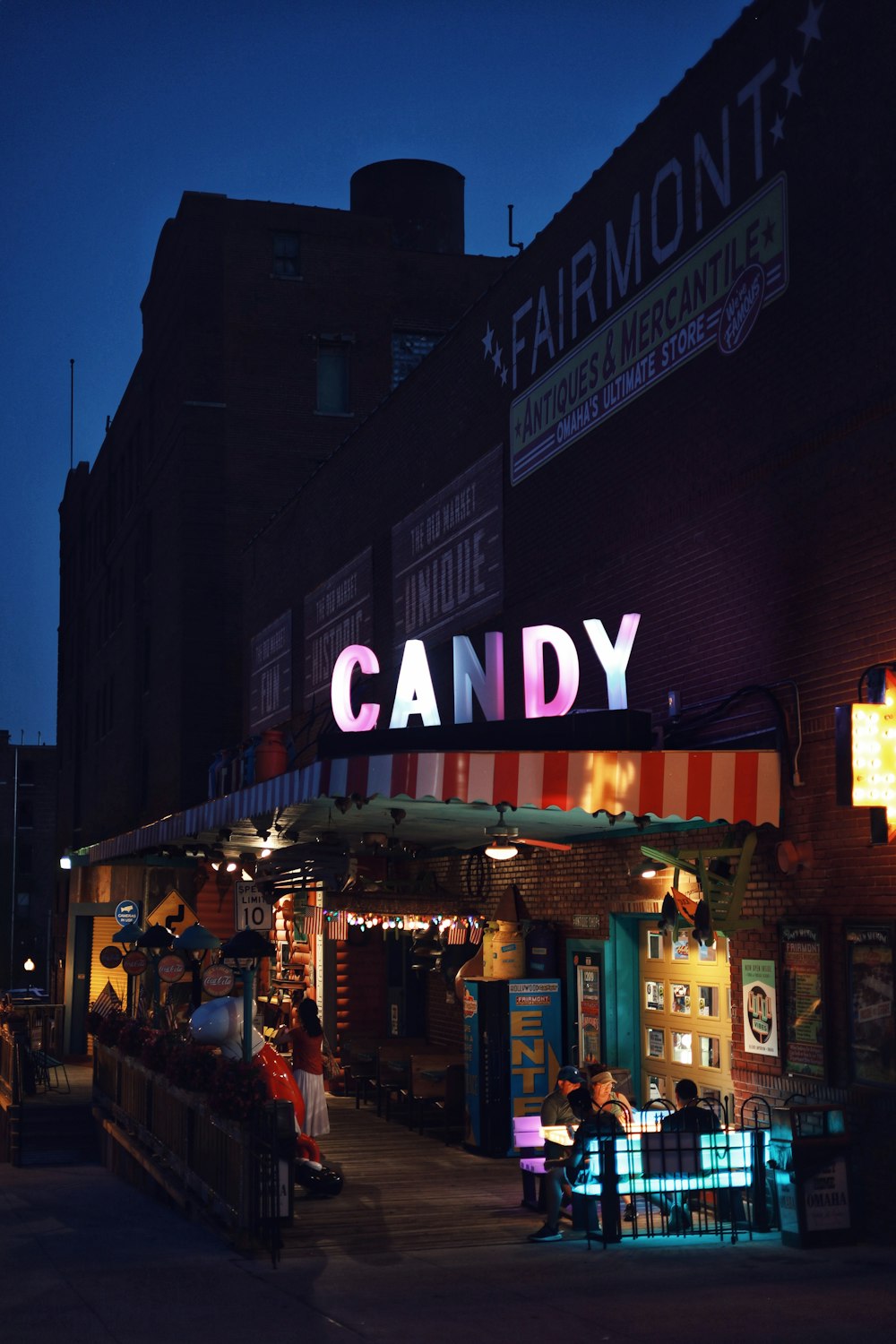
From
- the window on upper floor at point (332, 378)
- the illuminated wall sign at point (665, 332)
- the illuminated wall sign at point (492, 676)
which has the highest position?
the window on upper floor at point (332, 378)

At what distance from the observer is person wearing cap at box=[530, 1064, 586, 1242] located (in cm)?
1320

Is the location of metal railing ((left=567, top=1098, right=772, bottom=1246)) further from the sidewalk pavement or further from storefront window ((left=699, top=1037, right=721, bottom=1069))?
storefront window ((left=699, top=1037, right=721, bottom=1069))

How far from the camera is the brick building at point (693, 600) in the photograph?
13047 mm

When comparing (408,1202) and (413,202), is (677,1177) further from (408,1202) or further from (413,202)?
(413,202)

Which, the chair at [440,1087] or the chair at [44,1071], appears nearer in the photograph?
the chair at [440,1087]

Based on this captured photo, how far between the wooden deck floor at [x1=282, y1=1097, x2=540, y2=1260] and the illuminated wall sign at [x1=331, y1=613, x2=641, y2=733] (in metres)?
4.78

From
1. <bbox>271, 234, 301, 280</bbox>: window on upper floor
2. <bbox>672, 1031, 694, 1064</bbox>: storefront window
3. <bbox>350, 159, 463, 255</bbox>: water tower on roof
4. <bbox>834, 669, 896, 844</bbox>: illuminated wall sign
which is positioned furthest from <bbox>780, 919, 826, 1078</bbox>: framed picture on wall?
<bbox>350, 159, 463, 255</bbox>: water tower on roof

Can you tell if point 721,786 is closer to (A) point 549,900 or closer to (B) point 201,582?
(A) point 549,900

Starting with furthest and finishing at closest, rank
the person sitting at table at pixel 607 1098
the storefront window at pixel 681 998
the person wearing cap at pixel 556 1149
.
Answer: the storefront window at pixel 681 998 → the person sitting at table at pixel 607 1098 → the person wearing cap at pixel 556 1149

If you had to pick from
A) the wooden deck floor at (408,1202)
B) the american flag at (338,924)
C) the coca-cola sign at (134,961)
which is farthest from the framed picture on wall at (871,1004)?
the coca-cola sign at (134,961)

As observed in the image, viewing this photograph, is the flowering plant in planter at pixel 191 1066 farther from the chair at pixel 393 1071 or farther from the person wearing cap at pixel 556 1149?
the chair at pixel 393 1071

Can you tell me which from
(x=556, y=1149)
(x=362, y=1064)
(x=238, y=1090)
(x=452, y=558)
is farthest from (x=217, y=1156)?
(x=452, y=558)

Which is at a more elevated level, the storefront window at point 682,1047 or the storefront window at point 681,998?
the storefront window at point 681,998

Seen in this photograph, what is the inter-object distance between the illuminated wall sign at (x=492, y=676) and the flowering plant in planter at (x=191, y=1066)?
3.85 metres
